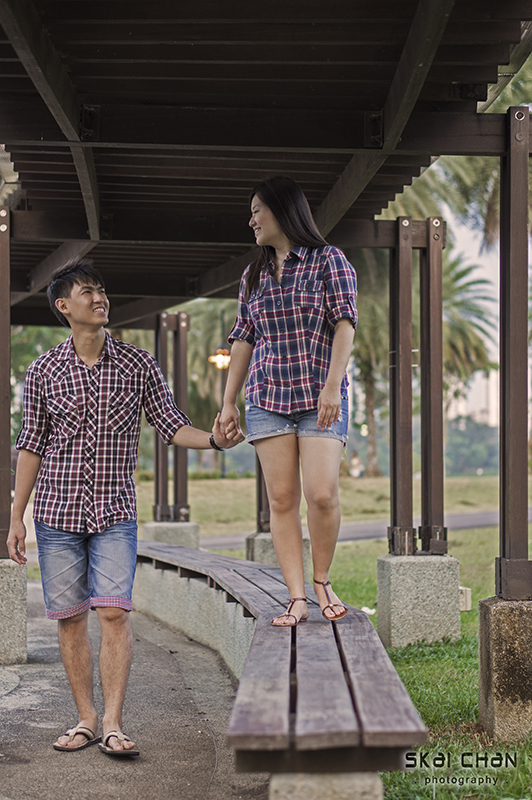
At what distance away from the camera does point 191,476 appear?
112 ft

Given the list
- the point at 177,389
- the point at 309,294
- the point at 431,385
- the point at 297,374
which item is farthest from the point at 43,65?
the point at 177,389

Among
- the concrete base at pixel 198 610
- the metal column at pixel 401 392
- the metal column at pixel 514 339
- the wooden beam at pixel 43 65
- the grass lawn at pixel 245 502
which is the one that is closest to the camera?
the wooden beam at pixel 43 65

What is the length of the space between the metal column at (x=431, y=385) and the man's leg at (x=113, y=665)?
416 cm

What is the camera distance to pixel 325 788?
2.46 m

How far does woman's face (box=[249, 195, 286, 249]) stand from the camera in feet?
13.6

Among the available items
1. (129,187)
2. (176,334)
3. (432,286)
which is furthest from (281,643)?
(176,334)

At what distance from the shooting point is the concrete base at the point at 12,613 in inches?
252

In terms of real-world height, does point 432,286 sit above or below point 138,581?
above

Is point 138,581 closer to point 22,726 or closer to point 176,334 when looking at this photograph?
point 176,334

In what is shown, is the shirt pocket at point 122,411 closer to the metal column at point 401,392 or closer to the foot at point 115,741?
the foot at point 115,741

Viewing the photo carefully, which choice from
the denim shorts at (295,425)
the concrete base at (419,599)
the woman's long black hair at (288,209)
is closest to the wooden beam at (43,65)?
the woman's long black hair at (288,209)

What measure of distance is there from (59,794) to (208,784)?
0.65 metres

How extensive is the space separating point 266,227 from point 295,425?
0.94 meters

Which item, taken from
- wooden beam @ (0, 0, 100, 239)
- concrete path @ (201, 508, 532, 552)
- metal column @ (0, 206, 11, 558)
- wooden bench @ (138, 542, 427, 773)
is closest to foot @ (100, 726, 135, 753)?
wooden bench @ (138, 542, 427, 773)
